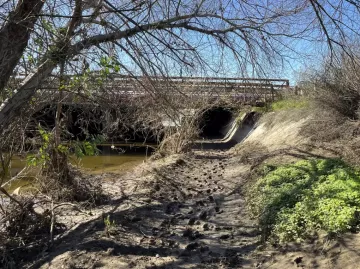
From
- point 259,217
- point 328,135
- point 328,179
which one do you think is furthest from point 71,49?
point 328,135

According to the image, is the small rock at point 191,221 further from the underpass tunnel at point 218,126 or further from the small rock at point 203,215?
the underpass tunnel at point 218,126

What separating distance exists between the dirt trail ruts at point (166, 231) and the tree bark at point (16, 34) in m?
2.61

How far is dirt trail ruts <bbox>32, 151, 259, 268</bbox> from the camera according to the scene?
5699mm

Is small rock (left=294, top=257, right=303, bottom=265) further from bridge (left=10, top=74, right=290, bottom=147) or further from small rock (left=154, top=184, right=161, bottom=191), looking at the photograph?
small rock (left=154, top=184, right=161, bottom=191)

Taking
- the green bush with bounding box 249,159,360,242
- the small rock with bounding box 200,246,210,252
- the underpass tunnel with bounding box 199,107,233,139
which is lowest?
the small rock with bounding box 200,246,210,252

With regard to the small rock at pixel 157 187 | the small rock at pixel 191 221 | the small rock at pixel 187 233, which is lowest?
the small rock at pixel 187 233

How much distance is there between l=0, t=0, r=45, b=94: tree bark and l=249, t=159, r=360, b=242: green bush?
4060 millimetres

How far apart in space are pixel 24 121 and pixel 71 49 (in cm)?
183

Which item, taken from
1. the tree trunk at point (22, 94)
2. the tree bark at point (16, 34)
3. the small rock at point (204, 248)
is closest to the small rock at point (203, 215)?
the small rock at point (204, 248)

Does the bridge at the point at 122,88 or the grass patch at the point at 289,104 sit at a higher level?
the grass patch at the point at 289,104

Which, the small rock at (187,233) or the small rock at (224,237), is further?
the small rock at (187,233)

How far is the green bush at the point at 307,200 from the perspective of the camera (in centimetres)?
546

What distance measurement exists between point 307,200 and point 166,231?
7.83 feet

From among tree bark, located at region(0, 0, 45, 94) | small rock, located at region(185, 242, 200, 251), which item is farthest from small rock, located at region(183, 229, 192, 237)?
tree bark, located at region(0, 0, 45, 94)
